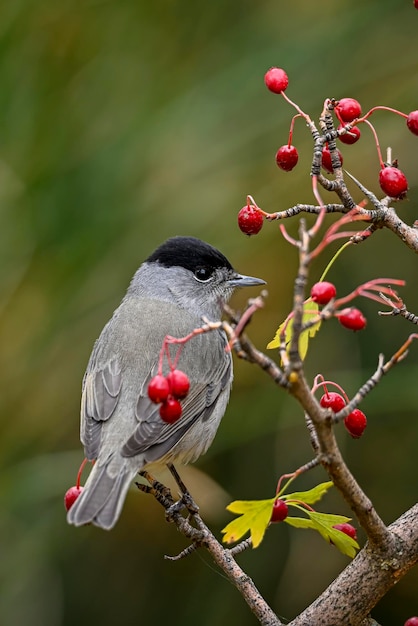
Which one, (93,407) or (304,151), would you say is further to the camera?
(304,151)

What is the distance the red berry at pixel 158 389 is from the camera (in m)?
1.92

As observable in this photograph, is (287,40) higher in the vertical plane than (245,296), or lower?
higher

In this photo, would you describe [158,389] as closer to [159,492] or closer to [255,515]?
[255,515]

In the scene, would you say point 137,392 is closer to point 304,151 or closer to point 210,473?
point 210,473

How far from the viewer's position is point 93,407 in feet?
9.82

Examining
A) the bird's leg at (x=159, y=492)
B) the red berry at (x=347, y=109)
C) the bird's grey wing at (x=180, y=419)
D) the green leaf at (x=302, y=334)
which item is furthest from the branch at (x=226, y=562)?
the red berry at (x=347, y=109)

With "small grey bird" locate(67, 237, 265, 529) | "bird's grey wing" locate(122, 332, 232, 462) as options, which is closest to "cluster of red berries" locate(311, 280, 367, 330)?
"small grey bird" locate(67, 237, 265, 529)

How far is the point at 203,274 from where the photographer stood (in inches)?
147

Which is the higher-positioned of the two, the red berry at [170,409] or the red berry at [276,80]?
the red berry at [276,80]

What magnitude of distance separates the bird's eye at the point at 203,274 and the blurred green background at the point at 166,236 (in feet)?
1.01

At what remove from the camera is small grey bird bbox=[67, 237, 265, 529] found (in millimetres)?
2672

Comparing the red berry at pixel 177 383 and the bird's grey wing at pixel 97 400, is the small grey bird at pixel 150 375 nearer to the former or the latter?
the bird's grey wing at pixel 97 400

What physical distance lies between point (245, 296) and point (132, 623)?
1.67 meters

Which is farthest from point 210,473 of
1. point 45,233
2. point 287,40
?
point 287,40
